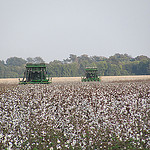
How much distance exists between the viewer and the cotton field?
411 inches

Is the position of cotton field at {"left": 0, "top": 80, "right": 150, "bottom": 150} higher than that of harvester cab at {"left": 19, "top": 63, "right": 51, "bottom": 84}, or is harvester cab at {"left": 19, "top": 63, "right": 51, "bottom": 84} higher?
harvester cab at {"left": 19, "top": 63, "right": 51, "bottom": 84}

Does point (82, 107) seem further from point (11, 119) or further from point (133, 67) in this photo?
point (133, 67)

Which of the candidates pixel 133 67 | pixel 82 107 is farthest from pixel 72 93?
pixel 133 67

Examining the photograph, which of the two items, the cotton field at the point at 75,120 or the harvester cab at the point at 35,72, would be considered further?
the harvester cab at the point at 35,72

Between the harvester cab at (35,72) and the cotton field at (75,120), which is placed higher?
the harvester cab at (35,72)

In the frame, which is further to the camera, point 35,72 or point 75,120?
point 35,72

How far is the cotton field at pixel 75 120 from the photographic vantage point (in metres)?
10.4

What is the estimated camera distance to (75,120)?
1198 centimetres

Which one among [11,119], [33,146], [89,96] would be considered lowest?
[33,146]

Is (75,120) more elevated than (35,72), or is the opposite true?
(35,72)

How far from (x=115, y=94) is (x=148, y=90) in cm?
258

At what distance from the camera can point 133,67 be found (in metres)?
104

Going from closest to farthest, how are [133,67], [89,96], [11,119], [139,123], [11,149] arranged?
1. [11,149]
2. [139,123]
3. [11,119]
4. [89,96]
5. [133,67]

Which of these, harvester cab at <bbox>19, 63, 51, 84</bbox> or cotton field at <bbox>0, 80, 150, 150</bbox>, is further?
harvester cab at <bbox>19, 63, 51, 84</bbox>
